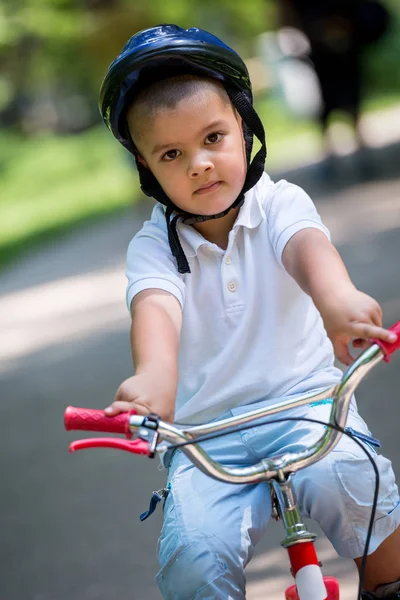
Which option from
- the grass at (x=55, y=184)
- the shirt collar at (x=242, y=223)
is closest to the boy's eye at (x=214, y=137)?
the shirt collar at (x=242, y=223)

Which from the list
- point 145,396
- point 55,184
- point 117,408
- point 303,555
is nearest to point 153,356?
point 145,396

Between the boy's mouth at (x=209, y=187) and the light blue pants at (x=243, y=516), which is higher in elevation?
the boy's mouth at (x=209, y=187)

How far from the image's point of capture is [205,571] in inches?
100

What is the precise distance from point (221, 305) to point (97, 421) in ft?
2.58

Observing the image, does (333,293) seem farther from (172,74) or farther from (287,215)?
(172,74)

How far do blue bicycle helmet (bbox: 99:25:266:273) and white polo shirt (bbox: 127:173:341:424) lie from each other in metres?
0.07

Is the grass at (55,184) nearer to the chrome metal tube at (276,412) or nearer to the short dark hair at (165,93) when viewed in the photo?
the short dark hair at (165,93)

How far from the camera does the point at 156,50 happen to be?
9.16 ft

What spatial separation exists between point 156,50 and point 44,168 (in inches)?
984

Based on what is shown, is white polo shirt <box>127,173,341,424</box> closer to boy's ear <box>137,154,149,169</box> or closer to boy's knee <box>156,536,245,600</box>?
boy's ear <box>137,154,149,169</box>

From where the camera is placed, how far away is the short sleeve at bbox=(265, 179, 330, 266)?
2.91 m

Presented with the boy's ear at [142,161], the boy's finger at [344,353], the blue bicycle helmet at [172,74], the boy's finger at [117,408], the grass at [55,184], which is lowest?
the boy's finger at [117,408]

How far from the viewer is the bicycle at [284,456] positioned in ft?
7.32

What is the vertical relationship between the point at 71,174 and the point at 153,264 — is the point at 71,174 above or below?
above
